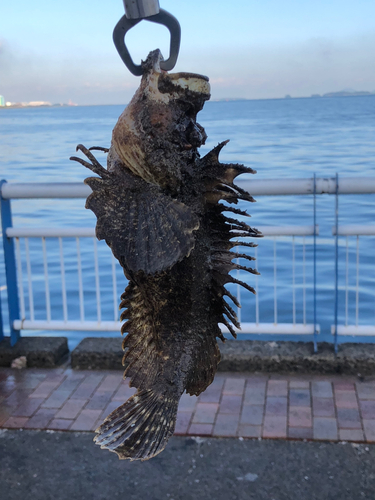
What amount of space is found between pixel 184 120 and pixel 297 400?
356 centimetres

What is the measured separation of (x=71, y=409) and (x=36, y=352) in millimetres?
928

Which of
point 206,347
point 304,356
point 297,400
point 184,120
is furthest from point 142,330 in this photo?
point 304,356

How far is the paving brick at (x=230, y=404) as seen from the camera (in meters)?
4.42

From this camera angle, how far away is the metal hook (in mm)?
1367

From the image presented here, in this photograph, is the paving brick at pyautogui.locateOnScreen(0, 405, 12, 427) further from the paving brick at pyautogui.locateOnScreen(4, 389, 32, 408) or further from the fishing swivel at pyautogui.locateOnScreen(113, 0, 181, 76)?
the fishing swivel at pyautogui.locateOnScreen(113, 0, 181, 76)

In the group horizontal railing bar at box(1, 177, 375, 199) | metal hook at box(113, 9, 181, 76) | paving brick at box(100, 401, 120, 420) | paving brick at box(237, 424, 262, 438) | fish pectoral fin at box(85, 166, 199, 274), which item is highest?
metal hook at box(113, 9, 181, 76)

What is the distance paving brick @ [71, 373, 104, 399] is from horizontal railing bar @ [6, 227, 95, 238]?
1.28m

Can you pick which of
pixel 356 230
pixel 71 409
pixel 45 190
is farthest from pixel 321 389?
pixel 45 190

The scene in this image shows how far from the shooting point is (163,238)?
121cm

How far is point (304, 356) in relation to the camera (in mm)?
4902

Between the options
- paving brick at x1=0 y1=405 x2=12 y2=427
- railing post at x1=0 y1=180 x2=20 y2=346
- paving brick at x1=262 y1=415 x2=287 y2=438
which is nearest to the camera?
paving brick at x1=262 y1=415 x2=287 y2=438

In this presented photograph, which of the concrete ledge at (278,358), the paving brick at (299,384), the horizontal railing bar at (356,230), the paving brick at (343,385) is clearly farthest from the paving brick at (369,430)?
the horizontal railing bar at (356,230)

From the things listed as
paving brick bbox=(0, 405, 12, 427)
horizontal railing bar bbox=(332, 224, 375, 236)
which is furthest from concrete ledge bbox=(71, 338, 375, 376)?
horizontal railing bar bbox=(332, 224, 375, 236)

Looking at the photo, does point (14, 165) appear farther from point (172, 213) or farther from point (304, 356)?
point (172, 213)
